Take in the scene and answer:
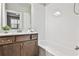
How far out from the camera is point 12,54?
122 cm

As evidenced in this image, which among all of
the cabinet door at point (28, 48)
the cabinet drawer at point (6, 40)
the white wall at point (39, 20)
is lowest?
the cabinet door at point (28, 48)

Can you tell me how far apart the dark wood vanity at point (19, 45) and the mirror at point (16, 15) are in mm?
107

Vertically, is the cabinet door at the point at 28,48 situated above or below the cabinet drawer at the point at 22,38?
below

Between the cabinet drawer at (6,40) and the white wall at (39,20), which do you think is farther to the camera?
the white wall at (39,20)

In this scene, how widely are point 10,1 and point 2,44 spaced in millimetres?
441

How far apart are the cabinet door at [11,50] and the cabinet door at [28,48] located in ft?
0.18

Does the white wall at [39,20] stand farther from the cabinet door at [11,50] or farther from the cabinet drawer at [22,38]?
the cabinet door at [11,50]

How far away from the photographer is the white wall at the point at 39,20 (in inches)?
49.9

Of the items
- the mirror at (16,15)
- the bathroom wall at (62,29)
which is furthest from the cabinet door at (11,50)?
the bathroom wall at (62,29)

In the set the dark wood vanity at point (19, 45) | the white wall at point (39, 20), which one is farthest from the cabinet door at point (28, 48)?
the white wall at point (39, 20)

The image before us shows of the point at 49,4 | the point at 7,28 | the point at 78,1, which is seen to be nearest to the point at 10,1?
the point at 7,28

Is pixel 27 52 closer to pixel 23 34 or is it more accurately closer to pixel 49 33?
pixel 23 34

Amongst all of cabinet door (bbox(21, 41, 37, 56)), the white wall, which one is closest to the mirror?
the white wall

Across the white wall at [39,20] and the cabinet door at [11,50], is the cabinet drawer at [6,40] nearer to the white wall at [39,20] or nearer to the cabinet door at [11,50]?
the cabinet door at [11,50]
